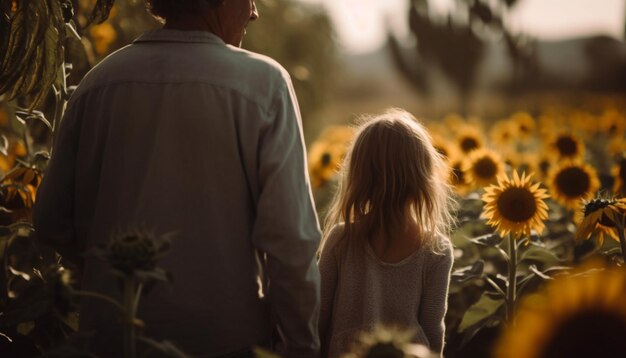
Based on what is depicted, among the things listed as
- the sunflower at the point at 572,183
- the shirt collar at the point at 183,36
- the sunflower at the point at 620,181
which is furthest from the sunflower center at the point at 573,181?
the shirt collar at the point at 183,36

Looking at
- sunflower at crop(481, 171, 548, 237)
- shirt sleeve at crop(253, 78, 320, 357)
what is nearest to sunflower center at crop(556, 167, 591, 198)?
sunflower at crop(481, 171, 548, 237)

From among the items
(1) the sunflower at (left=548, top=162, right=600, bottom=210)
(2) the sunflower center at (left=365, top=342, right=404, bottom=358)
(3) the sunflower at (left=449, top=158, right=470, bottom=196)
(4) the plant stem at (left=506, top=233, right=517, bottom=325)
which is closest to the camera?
(2) the sunflower center at (left=365, top=342, right=404, bottom=358)

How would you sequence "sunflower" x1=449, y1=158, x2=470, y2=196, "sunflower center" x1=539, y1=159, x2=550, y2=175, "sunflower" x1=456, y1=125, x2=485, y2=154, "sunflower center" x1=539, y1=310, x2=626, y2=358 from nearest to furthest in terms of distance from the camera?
"sunflower center" x1=539, y1=310, x2=626, y2=358 < "sunflower" x1=449, y1=158, x2=470, y2=196 < "sunflower" x1=456, y1=125, x2=485, y2=154 < "sunflower center" x1=539, y1=159, x2=550, y2=175

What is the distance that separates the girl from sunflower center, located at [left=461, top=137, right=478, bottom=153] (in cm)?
284

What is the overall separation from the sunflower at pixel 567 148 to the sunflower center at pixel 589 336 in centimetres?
462

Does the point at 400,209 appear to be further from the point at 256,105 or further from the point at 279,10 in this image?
the point at 279,10

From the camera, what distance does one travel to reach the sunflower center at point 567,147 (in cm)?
572

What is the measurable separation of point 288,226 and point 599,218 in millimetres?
1518

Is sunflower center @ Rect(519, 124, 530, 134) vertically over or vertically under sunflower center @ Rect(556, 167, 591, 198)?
under

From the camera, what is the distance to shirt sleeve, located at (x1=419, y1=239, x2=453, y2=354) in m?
2.44

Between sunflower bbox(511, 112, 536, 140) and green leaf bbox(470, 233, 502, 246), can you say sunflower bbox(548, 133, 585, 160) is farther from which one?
green leaf bbox(470, 233, 502, 246)

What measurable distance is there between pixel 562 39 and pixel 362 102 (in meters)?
45.4

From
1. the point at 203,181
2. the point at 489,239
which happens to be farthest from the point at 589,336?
the point at 489,239

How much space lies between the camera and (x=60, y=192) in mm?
2070
